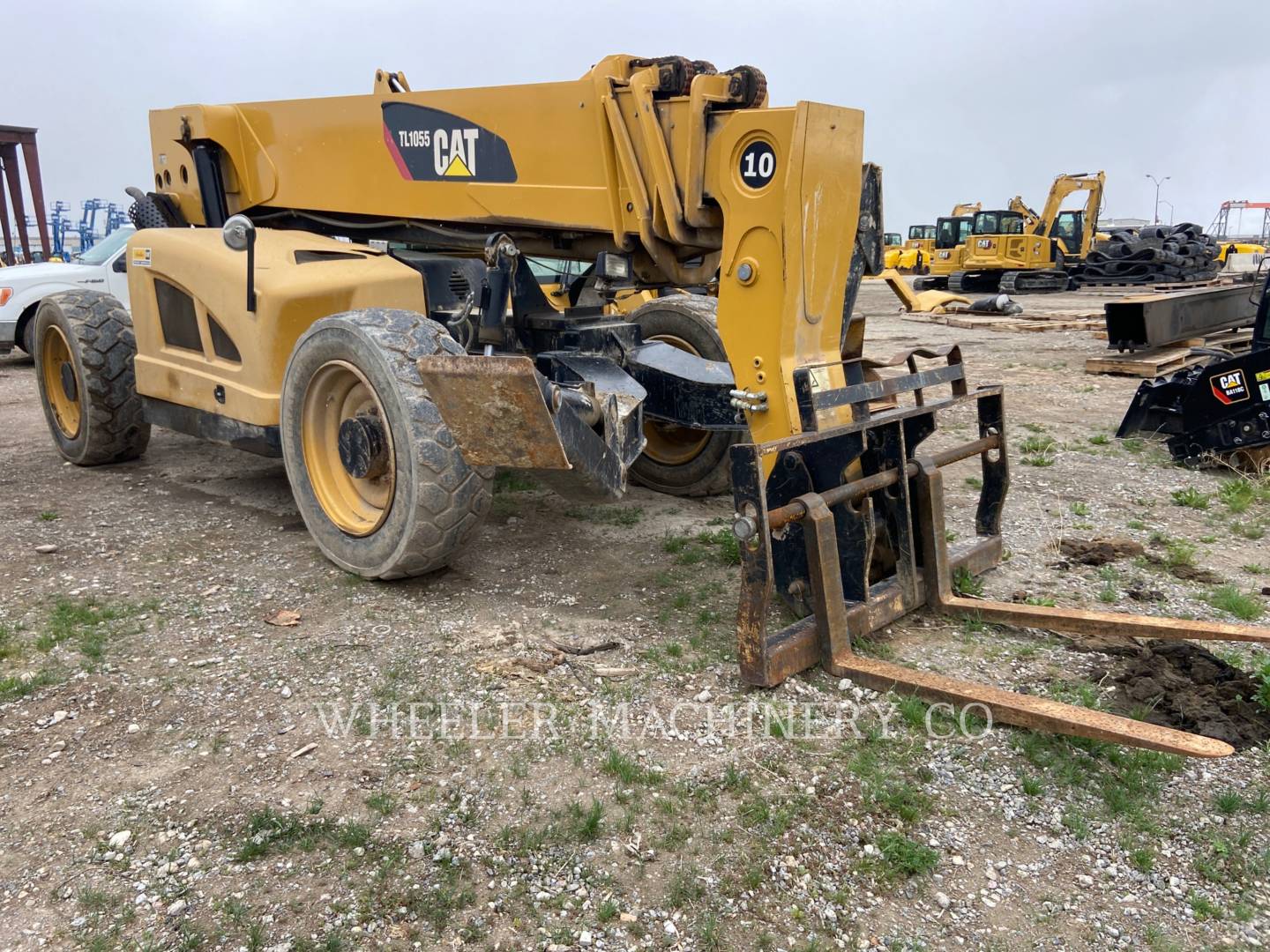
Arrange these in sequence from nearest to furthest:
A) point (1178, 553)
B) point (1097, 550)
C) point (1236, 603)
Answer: point (1236, 603)
point (1178, 553)
point (1097, 550)

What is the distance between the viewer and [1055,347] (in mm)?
14547

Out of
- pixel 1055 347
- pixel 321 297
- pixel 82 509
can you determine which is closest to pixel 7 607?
pixel 82 509

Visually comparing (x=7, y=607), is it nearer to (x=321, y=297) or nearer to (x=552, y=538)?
(x=321, y=297)

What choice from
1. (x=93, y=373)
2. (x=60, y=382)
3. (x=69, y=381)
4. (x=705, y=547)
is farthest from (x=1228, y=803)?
(x=60, y=382)

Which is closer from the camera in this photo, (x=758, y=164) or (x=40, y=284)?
(x=758, y=164)

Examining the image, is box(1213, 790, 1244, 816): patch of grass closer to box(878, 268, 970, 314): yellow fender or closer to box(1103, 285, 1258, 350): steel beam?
box(878, 268, 970, 314): yellow fender

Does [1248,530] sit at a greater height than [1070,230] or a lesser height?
lesser

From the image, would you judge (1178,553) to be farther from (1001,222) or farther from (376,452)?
(1001,222)

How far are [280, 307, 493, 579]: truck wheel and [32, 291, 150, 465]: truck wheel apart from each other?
7.47 ft

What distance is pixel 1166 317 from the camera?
1211 centimetres

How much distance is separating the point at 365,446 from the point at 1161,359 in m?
10.3

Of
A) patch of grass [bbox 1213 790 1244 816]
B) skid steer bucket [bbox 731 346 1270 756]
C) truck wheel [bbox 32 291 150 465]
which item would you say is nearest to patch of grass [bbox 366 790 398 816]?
skid steer bucket [bbox 731 346 1270 756]

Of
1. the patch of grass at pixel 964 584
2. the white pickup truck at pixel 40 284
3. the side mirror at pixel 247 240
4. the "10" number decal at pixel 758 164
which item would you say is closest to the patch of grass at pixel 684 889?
the patch of grass at pixel 964 584

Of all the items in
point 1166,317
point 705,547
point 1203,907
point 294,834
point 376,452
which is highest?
point 376,452
